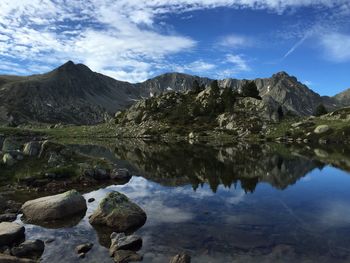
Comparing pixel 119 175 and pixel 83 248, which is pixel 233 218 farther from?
pixel 119 175

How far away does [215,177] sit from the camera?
50.9 metres

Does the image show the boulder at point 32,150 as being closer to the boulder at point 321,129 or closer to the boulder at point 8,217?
the boulder at point 8,217

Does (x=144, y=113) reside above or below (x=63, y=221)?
above

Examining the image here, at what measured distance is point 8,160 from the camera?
4634 cm

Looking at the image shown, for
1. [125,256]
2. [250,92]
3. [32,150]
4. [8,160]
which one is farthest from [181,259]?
[250,92]

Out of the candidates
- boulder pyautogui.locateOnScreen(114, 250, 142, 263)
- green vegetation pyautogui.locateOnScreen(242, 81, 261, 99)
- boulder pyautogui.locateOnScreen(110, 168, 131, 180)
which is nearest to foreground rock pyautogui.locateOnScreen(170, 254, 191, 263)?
boulder pyautogui.locateOnScreen(114, 250, 142, 263)

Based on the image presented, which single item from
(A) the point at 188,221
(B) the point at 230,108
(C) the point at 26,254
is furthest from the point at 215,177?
(B) the point at 230,108

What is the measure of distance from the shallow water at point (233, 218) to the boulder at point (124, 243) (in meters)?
0.47

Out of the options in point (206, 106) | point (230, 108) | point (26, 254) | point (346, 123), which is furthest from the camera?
point (206, 106)

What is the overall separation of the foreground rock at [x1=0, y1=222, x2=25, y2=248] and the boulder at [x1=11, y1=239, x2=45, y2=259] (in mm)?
1369

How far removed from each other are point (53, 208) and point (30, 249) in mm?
7460

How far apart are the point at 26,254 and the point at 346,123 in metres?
131

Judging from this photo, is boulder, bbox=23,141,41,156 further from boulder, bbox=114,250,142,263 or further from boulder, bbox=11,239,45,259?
boulder, bbox=114,250,142,263

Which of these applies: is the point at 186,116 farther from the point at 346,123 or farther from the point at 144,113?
the point at 346,123
